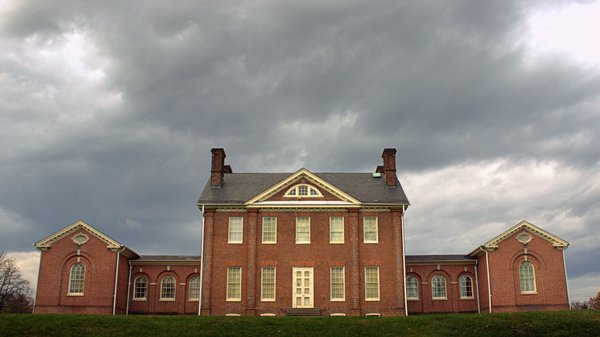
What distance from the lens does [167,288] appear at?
42.9 meters

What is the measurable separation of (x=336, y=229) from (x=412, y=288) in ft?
26.0

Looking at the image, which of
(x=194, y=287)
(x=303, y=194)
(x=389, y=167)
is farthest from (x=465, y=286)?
(x=194, y=287)

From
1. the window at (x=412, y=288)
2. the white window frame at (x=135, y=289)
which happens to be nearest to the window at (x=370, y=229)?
the window at (x=412, y=288)

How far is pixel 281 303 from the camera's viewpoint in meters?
38.6

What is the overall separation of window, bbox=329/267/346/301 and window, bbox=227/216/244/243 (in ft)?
22.0

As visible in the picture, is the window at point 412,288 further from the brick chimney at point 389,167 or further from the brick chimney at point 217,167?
the brick chimney at point 217,167

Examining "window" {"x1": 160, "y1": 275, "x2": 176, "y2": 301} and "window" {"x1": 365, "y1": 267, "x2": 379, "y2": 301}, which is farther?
"window" {"x1": 160, "y1": 275, "x2": 176, "y2": 301}

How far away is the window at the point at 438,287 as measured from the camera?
42688 millimetres

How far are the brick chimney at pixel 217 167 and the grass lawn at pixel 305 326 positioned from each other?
1365 cm

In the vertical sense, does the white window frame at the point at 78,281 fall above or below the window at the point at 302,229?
below

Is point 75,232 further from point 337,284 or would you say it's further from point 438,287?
point 438,287

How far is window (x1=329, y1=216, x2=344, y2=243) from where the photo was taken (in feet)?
131

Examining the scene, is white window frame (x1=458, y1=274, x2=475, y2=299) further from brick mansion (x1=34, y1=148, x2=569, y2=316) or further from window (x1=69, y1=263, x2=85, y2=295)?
window (x1=69, y1=263, x2=85, y2=295)

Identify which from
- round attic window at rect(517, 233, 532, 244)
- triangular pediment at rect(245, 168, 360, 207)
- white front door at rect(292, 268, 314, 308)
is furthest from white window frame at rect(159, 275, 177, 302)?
round attic window at rect(517, 233, 532, 244)
